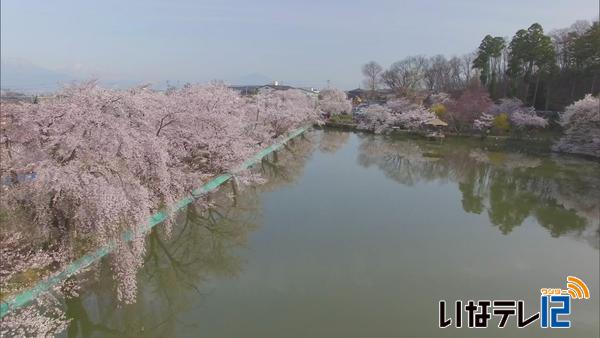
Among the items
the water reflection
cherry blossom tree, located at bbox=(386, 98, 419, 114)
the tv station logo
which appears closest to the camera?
the tv station logo

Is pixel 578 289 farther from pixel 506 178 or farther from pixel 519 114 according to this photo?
pixel 519 114

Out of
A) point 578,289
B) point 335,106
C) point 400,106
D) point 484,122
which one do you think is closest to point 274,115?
point 400,106

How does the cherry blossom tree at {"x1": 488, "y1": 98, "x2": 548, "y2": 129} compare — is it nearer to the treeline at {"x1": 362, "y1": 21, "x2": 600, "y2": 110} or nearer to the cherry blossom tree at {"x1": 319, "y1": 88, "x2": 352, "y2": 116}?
the treeline at {"x1": 362, "y1": 21, "x2": 600, "y2": 110}

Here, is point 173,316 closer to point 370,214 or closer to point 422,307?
point 422,307

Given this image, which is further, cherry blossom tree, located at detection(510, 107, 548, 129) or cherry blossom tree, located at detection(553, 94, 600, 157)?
cherry blossom tree, located at detection(510, 107, 548, 129)

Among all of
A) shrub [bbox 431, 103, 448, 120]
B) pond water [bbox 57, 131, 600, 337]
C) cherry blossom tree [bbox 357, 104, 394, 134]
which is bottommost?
pond water [bbox 57, 131, 600, 337]

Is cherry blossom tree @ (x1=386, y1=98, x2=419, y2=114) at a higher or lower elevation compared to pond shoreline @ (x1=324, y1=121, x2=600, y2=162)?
higher

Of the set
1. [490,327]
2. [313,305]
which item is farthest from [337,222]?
[490,327]

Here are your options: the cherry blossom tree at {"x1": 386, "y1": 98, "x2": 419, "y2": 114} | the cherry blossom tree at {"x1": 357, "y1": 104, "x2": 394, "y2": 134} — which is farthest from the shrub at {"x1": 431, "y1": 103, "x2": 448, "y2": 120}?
the cherry blossom tree at {"x1": 357, "y1": 104, "x2": 394, "y2": 134}
